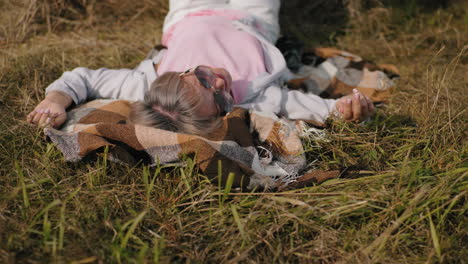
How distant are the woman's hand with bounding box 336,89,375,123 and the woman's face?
24.3 inches

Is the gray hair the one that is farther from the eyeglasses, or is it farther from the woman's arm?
the woman's arm

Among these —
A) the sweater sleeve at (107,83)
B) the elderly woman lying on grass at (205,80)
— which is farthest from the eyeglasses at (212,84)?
the sweater sleeve at (107,83)

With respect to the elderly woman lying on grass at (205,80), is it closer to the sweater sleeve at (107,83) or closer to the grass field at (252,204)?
the sweater sleeve at (107,83)

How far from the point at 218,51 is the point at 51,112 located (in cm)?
102

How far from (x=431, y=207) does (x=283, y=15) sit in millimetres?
2397

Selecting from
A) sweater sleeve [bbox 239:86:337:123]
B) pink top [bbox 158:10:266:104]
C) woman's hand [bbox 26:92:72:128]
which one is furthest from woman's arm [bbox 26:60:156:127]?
sweater sleeve [bbox 239:86:337:123]

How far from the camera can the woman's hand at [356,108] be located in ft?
6.24

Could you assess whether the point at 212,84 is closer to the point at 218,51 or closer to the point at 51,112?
the point at 218,51

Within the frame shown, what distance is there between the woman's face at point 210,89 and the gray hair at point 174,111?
0.03 meters

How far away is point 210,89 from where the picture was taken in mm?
1909

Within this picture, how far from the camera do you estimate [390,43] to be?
10.1ft

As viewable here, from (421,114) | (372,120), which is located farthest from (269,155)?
(421,114)

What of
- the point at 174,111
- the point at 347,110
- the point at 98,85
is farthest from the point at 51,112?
the point at 347,110

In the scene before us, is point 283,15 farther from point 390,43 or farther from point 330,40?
point 390,43
